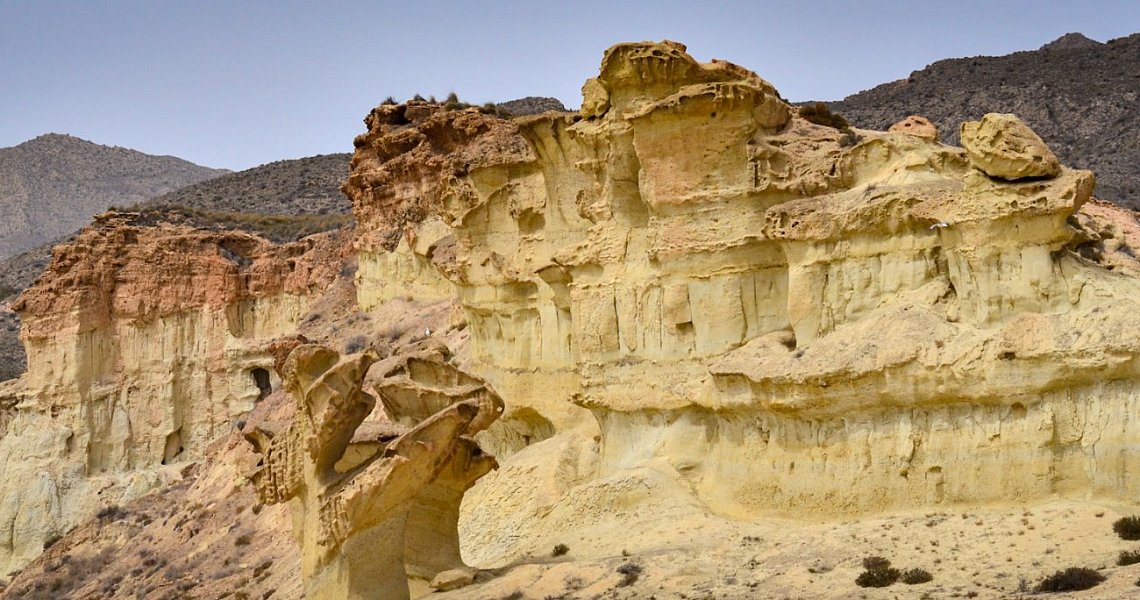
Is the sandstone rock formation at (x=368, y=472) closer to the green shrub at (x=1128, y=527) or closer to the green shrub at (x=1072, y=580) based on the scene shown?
the green shrub at (x=1072, y=580)

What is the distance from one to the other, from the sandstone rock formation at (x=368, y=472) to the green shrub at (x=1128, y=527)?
32.1 ft

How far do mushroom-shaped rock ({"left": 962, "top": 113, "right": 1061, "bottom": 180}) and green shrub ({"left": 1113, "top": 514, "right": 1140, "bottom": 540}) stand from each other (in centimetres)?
498

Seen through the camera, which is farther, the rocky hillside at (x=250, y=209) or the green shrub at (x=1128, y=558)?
the rocky hillside at (x=250, y=209)

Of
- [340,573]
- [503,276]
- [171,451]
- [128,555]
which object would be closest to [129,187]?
[171,451]

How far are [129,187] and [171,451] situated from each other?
99963 mm

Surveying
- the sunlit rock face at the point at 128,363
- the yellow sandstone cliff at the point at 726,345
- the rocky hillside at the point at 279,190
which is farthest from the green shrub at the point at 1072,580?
the rocky hillside at the point at 279,190

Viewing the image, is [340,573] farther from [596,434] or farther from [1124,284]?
[1124,284]

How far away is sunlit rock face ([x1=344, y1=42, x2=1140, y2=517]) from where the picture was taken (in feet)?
53.0

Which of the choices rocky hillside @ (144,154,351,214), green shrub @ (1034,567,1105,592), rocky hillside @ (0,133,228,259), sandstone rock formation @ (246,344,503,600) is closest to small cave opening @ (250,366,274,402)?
rocky hillside @ (144,154,351,214)

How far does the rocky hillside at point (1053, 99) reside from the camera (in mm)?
50906

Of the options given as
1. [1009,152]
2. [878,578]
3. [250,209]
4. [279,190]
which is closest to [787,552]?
[878,578]

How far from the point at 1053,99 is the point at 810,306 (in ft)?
146

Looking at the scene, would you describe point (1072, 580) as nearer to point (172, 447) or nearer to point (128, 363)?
point (172, 447)

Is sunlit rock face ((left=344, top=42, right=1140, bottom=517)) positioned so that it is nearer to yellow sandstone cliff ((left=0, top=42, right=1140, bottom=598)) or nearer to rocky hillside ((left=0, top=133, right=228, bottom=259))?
yellow sandstone cliff ((left=0, top=42, right=1140, bottom=598))
